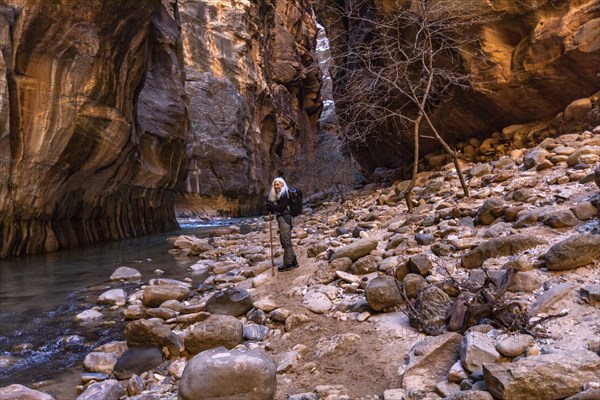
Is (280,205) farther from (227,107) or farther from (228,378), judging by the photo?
(227,107)

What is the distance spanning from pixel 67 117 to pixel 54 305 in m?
7.44

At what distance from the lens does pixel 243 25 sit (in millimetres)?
34688

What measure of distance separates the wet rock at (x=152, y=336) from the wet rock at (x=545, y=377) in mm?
2772

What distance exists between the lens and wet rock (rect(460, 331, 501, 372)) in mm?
2527

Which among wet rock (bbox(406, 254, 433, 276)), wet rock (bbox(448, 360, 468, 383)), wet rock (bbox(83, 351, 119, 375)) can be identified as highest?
wet rock (bbox(406, 254, 433, 276))

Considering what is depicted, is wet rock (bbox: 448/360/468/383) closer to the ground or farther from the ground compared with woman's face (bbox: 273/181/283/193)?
closer to the ground

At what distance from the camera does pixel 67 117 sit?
1162 cm

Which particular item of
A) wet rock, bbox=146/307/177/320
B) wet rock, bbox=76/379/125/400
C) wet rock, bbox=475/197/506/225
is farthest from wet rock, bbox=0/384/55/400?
wet rock, bbox=475/197/506/225

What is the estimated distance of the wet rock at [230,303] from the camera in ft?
15.7

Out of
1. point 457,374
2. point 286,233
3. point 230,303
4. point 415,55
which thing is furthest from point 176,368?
point 415,55

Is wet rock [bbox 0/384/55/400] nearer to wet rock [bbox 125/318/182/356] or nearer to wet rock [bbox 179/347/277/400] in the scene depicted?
wet rock [bbox 179/347/277/400]

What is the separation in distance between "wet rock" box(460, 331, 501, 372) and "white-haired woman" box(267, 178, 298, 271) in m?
3.78

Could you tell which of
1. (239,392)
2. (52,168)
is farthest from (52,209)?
(239,392)

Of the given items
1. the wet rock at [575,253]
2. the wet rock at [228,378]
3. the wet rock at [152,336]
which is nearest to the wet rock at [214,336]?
the wet rock at [152,336]
